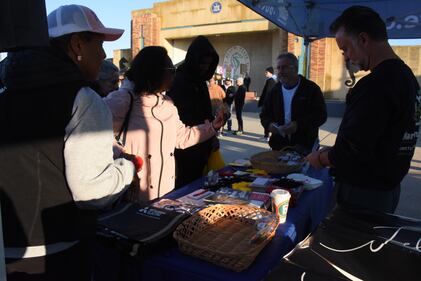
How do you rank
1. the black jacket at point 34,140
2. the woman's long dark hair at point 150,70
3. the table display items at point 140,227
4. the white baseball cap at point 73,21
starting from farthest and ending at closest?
the woman's long dark hair at point 150,70 < the table display items at point 140,227 < the white baseball cap at point 73,21 < the black jacket at point 34,140

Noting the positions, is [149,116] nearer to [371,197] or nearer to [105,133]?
[105,133]

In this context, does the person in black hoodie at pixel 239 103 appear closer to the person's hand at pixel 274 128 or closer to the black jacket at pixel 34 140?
the person's hand at pixel 274 128

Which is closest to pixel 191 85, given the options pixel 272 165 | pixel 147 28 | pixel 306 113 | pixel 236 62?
pixel 272 165

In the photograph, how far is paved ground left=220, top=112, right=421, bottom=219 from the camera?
4582 millimetres

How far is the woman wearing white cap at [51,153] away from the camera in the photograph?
3.92 ft

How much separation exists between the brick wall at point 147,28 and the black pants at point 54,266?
21755 mm

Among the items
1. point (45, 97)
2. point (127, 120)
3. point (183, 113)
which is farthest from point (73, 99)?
point (183, 113)

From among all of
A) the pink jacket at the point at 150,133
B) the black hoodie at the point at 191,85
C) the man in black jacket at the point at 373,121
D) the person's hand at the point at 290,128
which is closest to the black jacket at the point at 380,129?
the man in black jacket at the point at 373,121

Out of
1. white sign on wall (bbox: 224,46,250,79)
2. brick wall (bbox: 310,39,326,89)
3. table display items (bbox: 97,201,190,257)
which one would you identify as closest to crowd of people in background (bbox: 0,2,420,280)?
table display items (bbox: 97,201,190,257)

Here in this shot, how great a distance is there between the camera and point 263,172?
2.95 metres

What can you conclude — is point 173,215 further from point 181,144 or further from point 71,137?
point 181,144

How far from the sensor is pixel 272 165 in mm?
2881

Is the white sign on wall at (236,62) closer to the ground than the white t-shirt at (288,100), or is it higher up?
higher up

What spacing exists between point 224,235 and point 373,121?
2.89ft
